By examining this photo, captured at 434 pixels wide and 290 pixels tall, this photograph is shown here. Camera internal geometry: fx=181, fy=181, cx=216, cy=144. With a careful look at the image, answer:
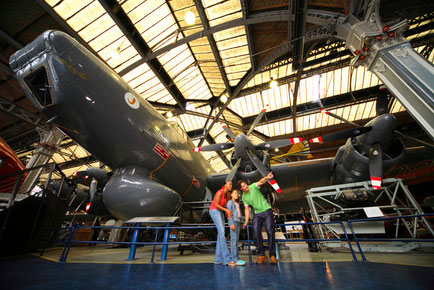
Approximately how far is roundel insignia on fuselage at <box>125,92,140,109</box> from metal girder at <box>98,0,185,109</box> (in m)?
6.65

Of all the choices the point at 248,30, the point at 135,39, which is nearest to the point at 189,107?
the point at 135,39

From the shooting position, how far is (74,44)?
4625mm

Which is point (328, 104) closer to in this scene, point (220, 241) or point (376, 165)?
point (376, 165)

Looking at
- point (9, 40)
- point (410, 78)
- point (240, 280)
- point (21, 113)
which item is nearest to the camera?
point (240, 280)

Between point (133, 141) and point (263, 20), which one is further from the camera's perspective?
point (263, 20)

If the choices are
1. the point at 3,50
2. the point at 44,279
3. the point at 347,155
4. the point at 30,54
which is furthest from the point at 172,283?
the point at 3,50

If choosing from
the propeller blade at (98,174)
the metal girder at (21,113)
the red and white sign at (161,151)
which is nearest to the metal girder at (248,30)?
the red and white sign at (161,151)

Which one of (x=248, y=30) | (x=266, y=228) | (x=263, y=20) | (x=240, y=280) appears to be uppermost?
(x=248, y=30)

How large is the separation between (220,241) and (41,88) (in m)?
5.56

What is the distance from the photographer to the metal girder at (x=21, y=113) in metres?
11.2

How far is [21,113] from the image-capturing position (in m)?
12.5

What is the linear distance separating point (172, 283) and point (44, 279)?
1823 mm

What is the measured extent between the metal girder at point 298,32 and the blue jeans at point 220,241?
30.9 feet

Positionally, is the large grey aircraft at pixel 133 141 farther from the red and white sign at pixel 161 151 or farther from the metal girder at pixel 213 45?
the metal girder at pixel 213 45
